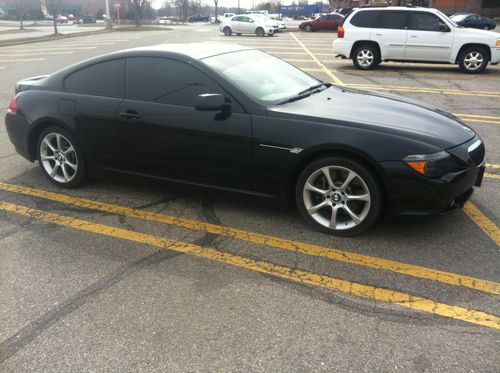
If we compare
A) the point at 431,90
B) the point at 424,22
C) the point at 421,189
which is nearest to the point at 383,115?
the point at 421,189

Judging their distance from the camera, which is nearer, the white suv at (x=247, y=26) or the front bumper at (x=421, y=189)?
the front bumper at (x=421, y=189)

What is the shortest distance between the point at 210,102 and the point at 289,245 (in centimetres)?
129

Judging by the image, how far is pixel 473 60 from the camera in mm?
12070

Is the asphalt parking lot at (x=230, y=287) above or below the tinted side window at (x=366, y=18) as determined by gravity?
A: below

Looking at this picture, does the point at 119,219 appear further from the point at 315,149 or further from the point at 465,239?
the point at 465,239

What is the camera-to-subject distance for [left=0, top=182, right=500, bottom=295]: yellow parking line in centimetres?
300

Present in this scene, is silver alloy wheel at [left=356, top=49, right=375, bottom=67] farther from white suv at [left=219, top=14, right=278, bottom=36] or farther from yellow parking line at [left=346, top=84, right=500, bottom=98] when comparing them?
white suv at [left=219, top=14, right=278, bottom=36]

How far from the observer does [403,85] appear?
10641 mm

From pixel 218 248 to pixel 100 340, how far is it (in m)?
1.19

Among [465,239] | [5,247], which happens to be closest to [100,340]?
[5,247]

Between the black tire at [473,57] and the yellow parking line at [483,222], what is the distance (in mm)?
9466

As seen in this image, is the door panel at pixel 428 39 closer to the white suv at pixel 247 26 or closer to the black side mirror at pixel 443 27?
the black side mirror at pixel 443 27

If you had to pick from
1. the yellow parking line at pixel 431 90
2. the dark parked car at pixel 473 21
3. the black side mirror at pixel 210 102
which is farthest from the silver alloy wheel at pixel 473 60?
the dark parked car at pixel 473 21

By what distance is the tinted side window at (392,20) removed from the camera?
1233cm
